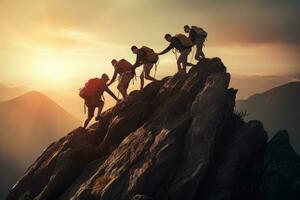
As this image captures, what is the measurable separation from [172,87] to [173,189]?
9.29 meters

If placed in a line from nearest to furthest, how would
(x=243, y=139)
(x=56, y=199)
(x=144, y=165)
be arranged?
(x=144, y=165) → (x=243, y=139) → (x=56, y=199)

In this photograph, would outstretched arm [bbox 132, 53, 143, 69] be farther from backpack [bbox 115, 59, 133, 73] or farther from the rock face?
the rock face

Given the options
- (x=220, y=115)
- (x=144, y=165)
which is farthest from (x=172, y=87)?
(x=144, y=165)

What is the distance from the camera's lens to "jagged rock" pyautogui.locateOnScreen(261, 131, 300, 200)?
20.8m

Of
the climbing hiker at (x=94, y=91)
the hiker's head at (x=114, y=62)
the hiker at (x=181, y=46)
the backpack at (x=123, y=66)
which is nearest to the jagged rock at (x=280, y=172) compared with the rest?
the hiker at (x=181, y=46)

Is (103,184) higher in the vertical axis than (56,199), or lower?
higher

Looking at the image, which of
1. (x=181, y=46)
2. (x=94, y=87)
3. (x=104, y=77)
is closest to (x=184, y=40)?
(x=181, y=46)

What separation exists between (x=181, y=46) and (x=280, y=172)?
483 inches

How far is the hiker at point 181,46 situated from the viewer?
29500 mm

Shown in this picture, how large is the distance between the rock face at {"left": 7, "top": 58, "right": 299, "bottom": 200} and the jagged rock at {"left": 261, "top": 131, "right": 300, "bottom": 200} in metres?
0.55

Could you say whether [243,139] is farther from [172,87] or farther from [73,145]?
[73,145]

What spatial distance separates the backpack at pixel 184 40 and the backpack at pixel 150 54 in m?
2.31

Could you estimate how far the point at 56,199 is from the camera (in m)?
25.1

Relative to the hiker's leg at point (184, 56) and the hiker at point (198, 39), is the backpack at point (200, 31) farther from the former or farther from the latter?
the hiker's leg at point (184, 56)
